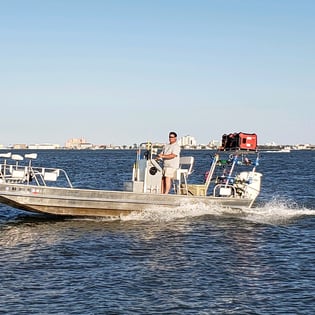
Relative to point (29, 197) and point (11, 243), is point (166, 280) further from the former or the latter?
point (29, 197)

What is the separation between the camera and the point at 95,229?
59.1 ft

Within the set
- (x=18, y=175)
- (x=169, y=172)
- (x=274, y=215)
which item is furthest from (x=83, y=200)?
(x=274, y=215)

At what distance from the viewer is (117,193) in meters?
19.3

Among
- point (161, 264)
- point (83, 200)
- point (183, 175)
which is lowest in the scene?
point (161, 264)

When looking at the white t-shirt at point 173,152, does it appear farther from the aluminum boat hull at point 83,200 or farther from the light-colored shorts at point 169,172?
the aluminum boat hull at point 83,200

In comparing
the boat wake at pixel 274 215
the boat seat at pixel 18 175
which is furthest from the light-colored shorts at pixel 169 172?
the boat seat at pixel 18 175

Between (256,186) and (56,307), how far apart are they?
1271 cm

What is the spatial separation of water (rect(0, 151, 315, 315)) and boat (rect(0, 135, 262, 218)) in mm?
370

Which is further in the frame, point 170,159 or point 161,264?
point 170,159

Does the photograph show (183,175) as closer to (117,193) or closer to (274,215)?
(117,193)

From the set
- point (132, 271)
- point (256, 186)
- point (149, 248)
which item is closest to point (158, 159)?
point (256, 186)

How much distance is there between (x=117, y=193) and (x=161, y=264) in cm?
638

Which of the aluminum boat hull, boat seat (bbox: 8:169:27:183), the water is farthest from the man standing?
boat seat (bbox: 8:169:27:183)

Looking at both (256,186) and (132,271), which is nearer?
(132,271)
